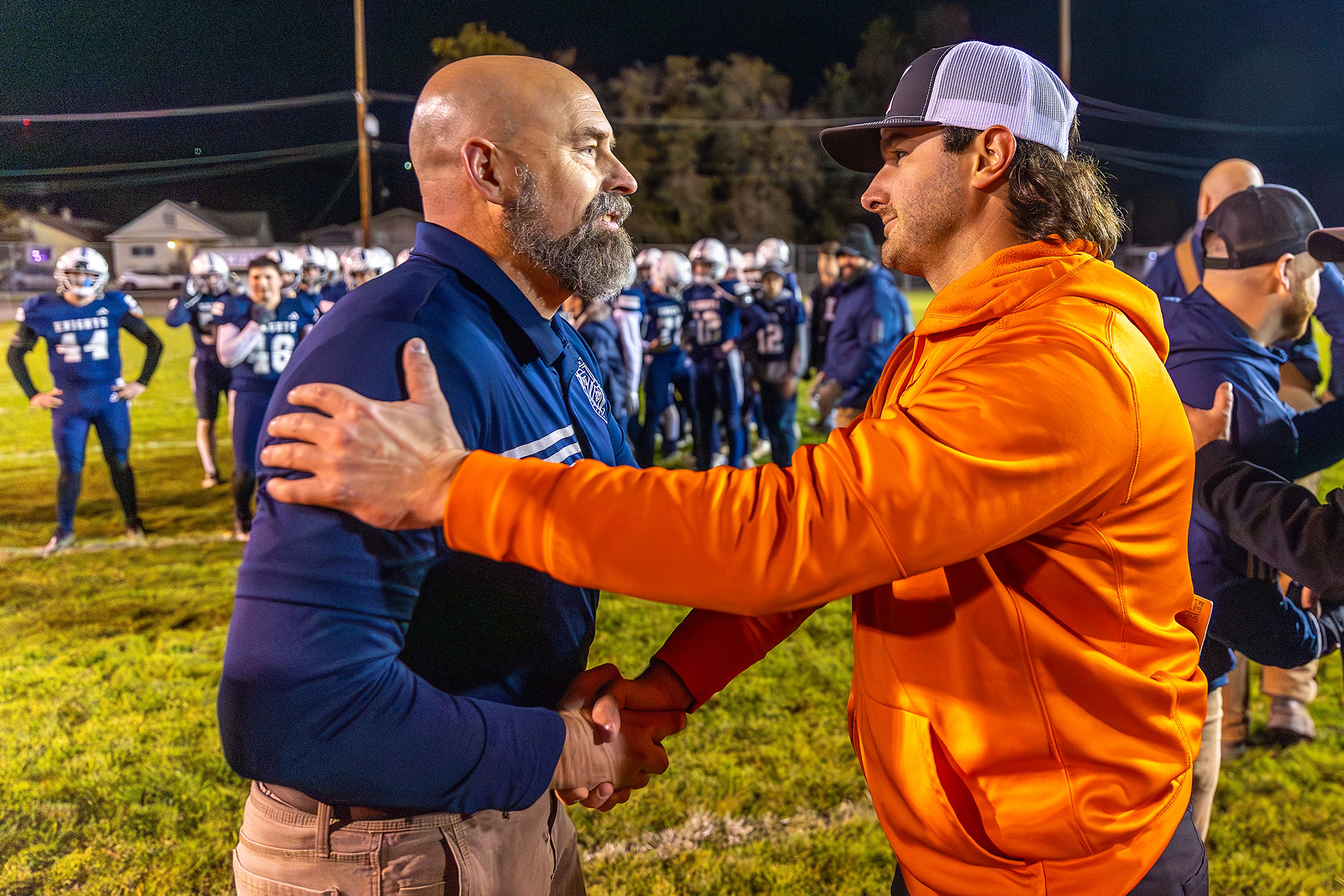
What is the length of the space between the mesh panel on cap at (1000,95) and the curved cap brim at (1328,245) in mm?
1447

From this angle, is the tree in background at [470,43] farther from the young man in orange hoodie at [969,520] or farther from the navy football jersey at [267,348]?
the young man in orange hoodie at [969,520]

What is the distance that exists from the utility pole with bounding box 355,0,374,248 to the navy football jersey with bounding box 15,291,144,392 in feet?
25.9

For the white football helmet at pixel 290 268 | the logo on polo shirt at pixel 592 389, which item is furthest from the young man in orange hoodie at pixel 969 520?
the white football helmet at pixel 290 268

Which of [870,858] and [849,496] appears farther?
[870,858]

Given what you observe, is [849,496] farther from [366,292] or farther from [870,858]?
[870,858]

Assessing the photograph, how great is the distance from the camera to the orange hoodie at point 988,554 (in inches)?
44.6

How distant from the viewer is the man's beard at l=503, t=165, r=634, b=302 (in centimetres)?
167

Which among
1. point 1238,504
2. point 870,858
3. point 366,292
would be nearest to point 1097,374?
point 366,292

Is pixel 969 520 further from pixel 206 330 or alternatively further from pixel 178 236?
pixel 178 236

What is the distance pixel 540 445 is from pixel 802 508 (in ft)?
1.82

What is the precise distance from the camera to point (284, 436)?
46.6 inches

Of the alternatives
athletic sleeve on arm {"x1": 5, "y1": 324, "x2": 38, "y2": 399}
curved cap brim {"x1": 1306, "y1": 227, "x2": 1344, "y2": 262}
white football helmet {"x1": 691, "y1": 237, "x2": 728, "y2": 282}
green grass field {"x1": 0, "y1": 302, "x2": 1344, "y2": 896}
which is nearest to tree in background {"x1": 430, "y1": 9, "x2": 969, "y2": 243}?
white football helmet {"x1": 691, "y1": 237, "x2": 728, "y2": 282}

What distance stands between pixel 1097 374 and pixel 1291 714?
430cm

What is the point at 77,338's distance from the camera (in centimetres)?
783
